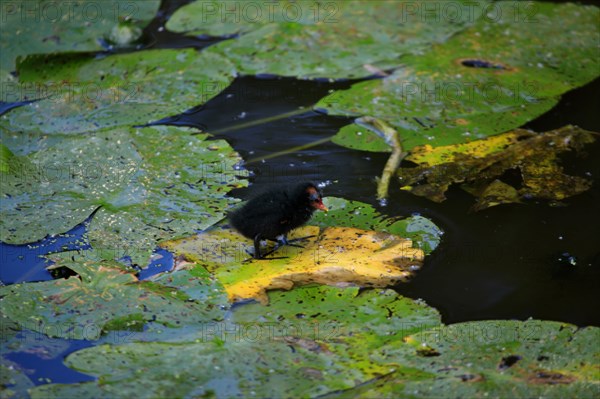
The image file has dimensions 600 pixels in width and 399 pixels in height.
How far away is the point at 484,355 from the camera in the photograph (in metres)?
3.60

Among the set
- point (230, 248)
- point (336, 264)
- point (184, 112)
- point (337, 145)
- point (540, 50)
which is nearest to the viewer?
point (336, 264)

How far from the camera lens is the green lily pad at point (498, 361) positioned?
3377 millimetres

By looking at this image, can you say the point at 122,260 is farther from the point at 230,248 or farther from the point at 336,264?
the point at 336,264

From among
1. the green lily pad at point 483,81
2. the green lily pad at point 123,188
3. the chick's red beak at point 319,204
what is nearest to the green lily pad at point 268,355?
the chick's red beak at point 319,204

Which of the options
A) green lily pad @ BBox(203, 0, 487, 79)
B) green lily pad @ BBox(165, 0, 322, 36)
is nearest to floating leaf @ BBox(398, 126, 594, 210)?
green lily pad @ BBox(203, 0, 487, 79)

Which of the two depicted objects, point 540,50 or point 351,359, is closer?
point 351,359

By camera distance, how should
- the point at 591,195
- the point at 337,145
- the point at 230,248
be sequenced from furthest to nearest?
1. the point at 337,145
2. the point at 591,195
3. the point at 230,248

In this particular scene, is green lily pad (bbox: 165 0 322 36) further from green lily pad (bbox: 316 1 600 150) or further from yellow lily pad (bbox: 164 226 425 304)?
yellow lily pad (bbox: 164 226 425 304)

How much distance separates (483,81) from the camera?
625 centimetres

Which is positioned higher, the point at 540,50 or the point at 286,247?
the point at 540,50

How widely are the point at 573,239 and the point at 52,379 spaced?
114 inches

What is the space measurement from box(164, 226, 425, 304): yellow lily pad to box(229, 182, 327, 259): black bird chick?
0.12m

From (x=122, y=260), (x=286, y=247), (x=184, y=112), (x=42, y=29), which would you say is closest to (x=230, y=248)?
(x=286, y=247)

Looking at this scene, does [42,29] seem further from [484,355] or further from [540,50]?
[484,355]
